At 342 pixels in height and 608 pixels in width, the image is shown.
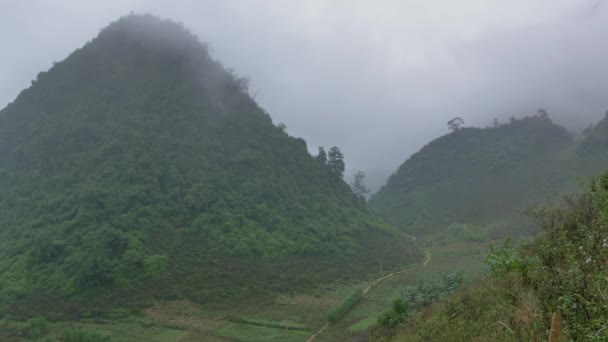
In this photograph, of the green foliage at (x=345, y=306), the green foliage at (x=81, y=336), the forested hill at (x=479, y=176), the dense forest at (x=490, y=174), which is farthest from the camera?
the forested hill at (x=479, y=176)

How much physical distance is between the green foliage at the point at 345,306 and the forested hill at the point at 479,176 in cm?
2988

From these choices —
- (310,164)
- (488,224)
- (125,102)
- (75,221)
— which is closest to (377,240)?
(310,164)

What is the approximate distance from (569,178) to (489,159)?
595 inches

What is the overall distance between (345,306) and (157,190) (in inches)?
759

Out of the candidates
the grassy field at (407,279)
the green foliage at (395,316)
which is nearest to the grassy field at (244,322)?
the grassy field at (407,279)

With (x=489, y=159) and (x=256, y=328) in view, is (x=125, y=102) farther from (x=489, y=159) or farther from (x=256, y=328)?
(x=489, y=159)

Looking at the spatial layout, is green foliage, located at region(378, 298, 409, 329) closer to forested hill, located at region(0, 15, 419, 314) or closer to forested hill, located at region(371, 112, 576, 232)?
forested hill, located at region(0, 15, 419, 314)

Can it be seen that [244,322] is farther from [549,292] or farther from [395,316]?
[549,292]

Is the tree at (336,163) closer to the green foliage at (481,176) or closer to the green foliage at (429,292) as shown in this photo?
the green foliage at (481,176)

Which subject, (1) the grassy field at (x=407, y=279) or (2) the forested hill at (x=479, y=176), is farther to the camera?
(2) the forested hill at (x=479, y=176)

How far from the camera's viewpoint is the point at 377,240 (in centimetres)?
3675

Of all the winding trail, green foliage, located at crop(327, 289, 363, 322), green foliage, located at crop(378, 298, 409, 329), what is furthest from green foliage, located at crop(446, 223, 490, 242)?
green foliage, located at crop(378, 298, 409, 329)

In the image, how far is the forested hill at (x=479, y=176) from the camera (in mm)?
Result: 48375

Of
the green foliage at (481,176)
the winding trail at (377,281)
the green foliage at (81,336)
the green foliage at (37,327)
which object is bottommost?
the winding trail at (377,281)
